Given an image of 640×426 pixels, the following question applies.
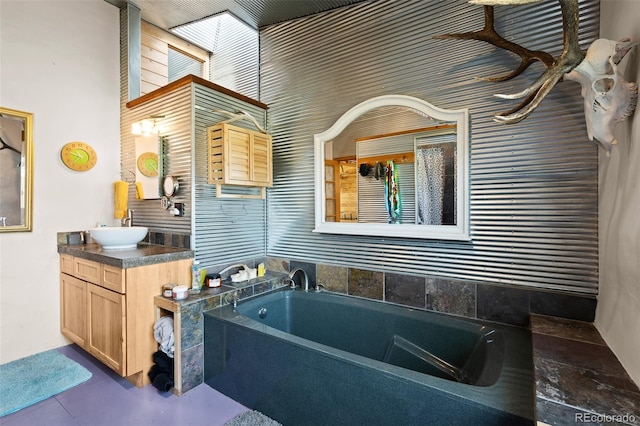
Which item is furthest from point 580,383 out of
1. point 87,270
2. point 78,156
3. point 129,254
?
point 78,156

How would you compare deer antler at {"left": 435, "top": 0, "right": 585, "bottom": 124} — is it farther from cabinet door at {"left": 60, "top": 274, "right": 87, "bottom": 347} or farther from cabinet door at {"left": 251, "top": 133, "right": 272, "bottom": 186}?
cabinet door at {"left": 60, "top": 274, "right": 87, "bottom": 347}

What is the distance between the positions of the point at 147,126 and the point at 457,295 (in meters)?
2.89

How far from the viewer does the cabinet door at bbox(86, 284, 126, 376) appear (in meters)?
1.98

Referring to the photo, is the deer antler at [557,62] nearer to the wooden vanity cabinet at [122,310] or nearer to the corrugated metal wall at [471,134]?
the corrugated metal wall at [471,134]

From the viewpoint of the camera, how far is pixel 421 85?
2.16 meters

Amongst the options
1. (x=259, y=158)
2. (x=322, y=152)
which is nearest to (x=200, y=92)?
(x=259, y=158)

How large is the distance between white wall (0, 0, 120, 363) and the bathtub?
1685mm

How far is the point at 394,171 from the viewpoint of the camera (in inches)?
88.7

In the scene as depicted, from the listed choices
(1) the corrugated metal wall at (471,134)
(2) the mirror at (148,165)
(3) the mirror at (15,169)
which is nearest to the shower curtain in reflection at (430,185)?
(1) the corrugated metal wall at (471,134)

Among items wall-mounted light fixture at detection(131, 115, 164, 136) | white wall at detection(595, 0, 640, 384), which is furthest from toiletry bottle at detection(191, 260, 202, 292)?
white wall at detection(595, 0, 640, 384)

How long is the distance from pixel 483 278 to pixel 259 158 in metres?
1.97

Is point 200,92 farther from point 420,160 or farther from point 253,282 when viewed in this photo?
point 420,160

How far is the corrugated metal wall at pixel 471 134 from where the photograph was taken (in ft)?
5.54

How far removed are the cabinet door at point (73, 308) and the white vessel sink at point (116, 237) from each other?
1.15 feet
